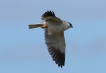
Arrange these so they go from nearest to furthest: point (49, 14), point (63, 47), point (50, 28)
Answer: point (49, 14) < point (50, 28) < point (63, 47)

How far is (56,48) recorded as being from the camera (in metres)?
19.9

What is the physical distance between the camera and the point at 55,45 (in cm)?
1986

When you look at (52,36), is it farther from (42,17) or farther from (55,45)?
(42,17)

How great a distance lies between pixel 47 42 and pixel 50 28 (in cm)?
130

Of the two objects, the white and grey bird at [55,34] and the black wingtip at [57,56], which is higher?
the white and grey bird at [55,34]

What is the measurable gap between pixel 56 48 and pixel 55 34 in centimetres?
86

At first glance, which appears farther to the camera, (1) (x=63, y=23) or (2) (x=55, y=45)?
(2) (x=55, y=45)

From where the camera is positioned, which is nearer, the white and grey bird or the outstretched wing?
the white and grey bird

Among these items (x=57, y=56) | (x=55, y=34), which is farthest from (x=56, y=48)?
(x=55, y=34)

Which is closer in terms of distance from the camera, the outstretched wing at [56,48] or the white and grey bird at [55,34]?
the white and grey bird at [55,34]

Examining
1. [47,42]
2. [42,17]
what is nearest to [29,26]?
[42,17]

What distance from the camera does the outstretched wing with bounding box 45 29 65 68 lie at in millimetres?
19516

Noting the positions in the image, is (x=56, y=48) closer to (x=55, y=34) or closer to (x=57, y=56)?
(x=57, y=56)

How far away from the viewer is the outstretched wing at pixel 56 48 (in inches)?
768
